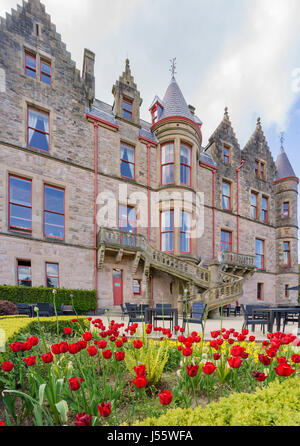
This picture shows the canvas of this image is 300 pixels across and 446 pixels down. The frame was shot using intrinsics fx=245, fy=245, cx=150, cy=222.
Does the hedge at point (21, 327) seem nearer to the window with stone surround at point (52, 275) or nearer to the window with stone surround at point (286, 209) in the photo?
the window with stone surround at point (52, 275)

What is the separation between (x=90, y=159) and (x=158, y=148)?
498cm

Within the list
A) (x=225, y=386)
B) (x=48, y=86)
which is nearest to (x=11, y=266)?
(x=48, y=86)

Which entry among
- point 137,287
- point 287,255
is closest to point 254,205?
point 287,255

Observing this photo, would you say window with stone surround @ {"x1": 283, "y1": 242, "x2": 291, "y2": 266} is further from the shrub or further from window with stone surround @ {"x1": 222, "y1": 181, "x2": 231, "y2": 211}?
the shrub

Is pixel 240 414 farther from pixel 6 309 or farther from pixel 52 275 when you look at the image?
pixel 52 275

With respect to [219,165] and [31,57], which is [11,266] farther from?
[219,165]

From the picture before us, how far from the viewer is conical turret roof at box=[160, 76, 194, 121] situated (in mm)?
16781

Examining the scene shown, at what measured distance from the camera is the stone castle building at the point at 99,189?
1210 centimetres

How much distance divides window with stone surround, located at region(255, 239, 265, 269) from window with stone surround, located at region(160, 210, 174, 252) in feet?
31.8

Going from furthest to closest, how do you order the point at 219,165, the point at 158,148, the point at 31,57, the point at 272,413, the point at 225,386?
the point at 219,165 < the point at 158,148 < the point at 31,57 < the point at 225,386 < the point at 272,413

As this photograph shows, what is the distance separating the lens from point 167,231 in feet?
51.3

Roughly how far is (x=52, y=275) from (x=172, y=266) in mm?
6438

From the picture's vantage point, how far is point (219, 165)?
64.4 ft

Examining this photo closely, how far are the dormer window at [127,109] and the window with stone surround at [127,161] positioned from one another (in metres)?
2.18
